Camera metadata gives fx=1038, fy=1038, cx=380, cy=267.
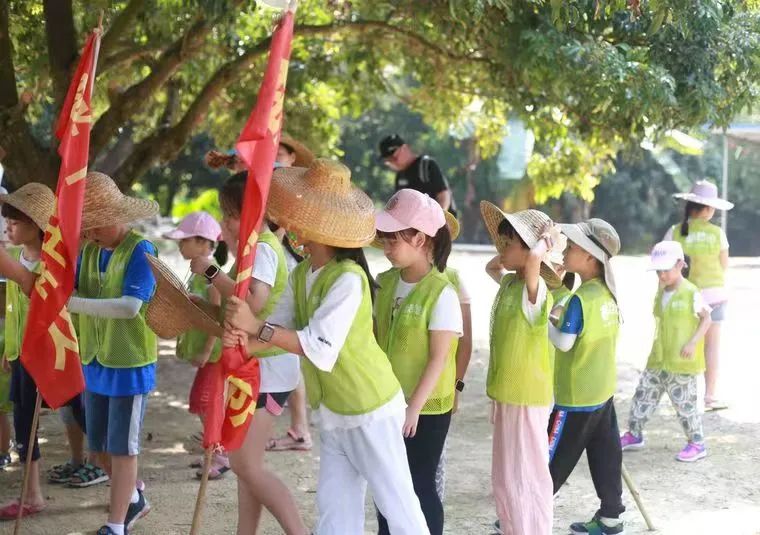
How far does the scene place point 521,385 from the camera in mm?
4430

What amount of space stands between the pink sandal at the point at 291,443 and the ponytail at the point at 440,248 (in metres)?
2.85

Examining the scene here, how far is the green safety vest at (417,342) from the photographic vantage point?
4133 millimetres

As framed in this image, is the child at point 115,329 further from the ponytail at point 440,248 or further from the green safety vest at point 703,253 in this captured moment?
the green safety vest at point 703,253

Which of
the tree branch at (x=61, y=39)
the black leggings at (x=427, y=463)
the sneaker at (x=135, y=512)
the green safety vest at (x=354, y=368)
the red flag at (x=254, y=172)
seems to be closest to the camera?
the red flag at (x=254, y=172)

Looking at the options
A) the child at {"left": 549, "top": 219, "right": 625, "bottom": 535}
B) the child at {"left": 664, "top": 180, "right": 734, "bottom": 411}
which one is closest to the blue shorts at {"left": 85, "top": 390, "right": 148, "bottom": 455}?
the child at {"left": 549, "top": 219, "right": 625, "bottom": 535}

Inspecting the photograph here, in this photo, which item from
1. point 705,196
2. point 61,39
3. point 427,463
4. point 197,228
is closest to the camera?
point 427,463

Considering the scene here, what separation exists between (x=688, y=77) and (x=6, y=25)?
4.73m

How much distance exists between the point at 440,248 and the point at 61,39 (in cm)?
454

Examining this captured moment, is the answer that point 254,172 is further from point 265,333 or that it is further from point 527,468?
Result: point 527,468

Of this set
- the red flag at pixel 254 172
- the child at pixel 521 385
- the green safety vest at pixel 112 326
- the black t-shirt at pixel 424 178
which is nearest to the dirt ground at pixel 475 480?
the child at pixel 521 385

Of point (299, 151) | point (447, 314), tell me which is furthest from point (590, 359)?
point (299, 151)

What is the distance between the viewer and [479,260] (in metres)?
24.8

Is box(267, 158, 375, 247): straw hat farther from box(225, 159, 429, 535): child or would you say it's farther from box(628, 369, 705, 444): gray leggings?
box(628, 369, 705, 444): gray leggings

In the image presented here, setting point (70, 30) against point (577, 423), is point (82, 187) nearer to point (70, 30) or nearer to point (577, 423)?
point (577, 423)
